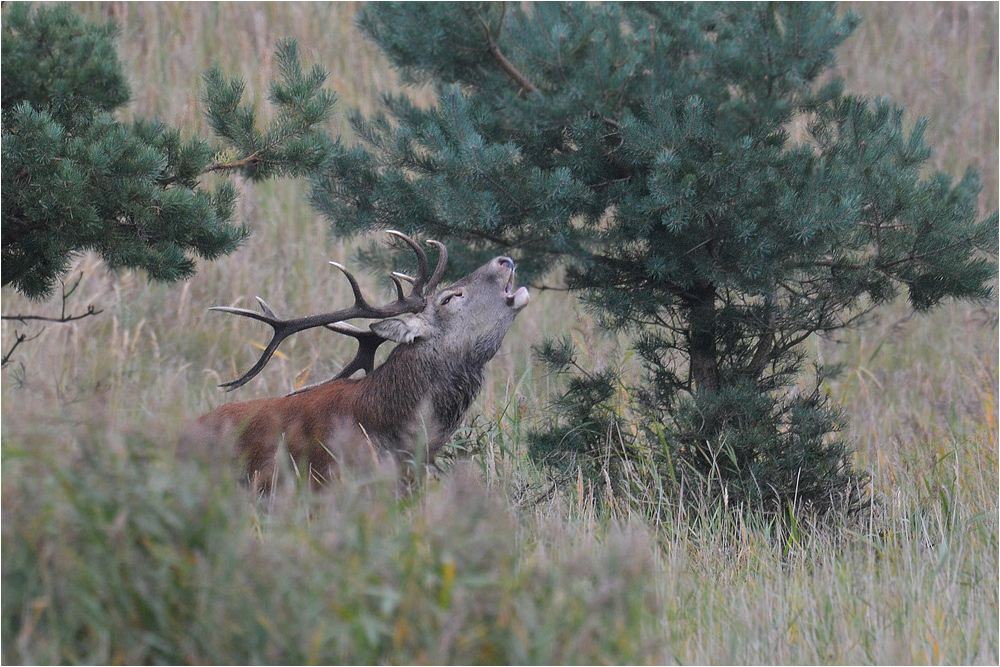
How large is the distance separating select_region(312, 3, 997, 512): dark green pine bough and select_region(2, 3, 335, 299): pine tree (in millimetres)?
713

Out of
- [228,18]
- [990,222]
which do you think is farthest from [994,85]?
[228,18]

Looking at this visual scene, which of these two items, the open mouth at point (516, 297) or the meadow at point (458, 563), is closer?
the meadow at point (458, 563)

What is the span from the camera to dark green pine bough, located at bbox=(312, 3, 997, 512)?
468 centimetres

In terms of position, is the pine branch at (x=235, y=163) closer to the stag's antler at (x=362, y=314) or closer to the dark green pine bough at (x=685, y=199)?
the stag's antler at (x=362, y=314)

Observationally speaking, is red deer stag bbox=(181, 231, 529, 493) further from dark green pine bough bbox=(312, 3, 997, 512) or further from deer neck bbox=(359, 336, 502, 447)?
dark green pine bough bbox=(312, 3, 997, 512)

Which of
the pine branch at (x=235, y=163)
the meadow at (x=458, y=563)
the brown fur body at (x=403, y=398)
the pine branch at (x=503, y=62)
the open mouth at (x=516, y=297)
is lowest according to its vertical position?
the meadow at (x=458, y=563)

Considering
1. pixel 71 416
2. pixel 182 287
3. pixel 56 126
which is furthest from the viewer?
pixel 182 287

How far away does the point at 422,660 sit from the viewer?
2191 millimetres

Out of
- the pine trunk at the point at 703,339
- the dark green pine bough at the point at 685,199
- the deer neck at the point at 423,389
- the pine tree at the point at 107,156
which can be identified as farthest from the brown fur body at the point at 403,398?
the pine trunk at the point at 703,339

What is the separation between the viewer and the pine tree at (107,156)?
13.0ft

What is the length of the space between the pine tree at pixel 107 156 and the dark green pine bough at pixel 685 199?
0.71 meters

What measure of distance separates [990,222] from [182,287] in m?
6.46

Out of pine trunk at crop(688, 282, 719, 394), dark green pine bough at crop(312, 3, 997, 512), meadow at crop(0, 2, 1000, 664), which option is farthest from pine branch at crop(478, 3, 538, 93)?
pine trunk at crop(688, 282, 719, 394)

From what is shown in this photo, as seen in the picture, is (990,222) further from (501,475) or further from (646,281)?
(501,475)
